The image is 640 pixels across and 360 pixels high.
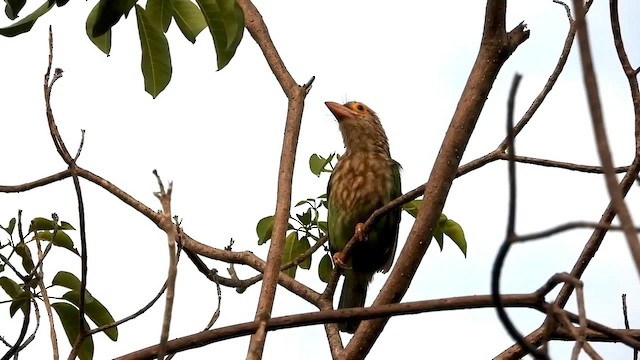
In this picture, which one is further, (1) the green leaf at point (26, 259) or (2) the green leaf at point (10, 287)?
(1) the green leaf at point (26, 259)

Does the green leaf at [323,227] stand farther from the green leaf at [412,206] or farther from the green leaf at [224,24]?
the green leaf at [224,24]

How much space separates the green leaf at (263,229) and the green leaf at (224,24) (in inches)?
65.4

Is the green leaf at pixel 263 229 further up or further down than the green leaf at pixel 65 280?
further up

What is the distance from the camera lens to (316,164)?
4535 mm

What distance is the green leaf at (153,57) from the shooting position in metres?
2.89

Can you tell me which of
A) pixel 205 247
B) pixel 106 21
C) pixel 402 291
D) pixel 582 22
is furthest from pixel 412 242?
pixel 582 22

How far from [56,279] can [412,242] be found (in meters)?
1.40

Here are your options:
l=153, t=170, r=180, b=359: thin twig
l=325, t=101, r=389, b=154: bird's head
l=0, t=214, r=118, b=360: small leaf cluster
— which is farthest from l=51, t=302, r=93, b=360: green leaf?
l=325, t=101, r=389, b=154: bird's head

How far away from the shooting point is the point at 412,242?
223cm

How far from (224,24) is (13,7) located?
2.03 feet

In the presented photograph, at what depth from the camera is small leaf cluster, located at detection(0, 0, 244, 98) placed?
1960 mm

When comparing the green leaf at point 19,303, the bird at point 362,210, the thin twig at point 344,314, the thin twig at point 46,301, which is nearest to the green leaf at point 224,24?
the thin twig at point 46,301

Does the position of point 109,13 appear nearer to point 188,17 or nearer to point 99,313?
point 188,17

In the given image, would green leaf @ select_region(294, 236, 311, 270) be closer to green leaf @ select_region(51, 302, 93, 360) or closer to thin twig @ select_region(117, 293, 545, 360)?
green leaf @ select_region(51, 302, 93, 360)
